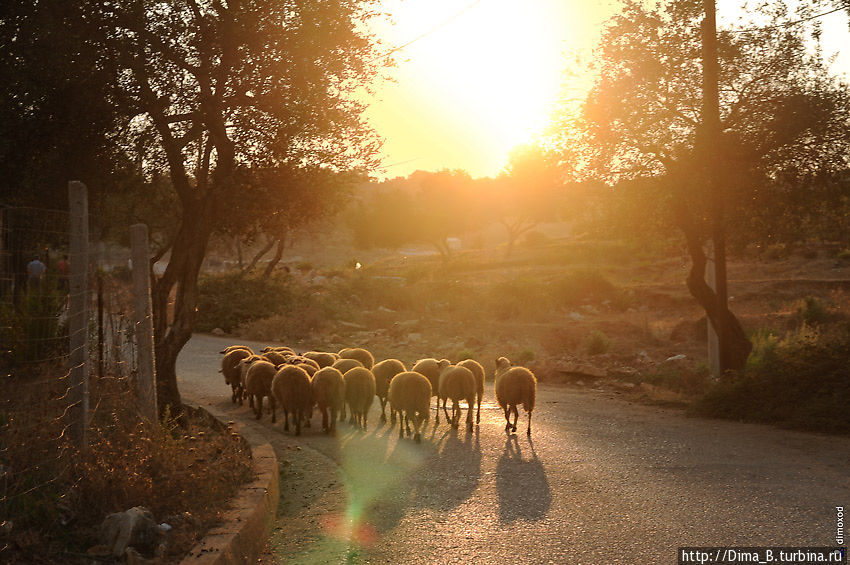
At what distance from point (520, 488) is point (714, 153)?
8723mm

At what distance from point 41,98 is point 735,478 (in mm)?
9679

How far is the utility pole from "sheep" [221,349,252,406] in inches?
359

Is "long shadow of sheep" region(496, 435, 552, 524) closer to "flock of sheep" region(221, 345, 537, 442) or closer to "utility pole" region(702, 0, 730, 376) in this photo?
"flock of sheep" region(221, 345, 537, 442)

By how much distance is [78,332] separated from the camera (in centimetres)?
625

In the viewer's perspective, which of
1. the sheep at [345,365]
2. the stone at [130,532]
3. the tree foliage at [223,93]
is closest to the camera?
the stone at [130,532]

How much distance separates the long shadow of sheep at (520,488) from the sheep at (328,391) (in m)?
2.74

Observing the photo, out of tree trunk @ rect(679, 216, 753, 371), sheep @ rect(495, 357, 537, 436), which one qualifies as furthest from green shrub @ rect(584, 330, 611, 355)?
sheep @ rect(495, 357, 537, 436)

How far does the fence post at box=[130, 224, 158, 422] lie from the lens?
7.88 meters

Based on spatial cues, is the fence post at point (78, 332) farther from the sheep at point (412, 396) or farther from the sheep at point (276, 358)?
the sheep at point (276, 358)

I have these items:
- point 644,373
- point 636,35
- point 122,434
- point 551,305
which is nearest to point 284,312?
point 551,305

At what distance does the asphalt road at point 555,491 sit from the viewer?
616cm

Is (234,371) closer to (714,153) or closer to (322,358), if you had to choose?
(322,358)

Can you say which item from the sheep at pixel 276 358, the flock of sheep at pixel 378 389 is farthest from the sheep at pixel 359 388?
the sheep at pixel 276 358

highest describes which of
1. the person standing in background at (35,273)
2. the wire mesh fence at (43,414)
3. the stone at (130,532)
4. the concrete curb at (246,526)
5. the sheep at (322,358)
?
the person standing in background at (35,273)
